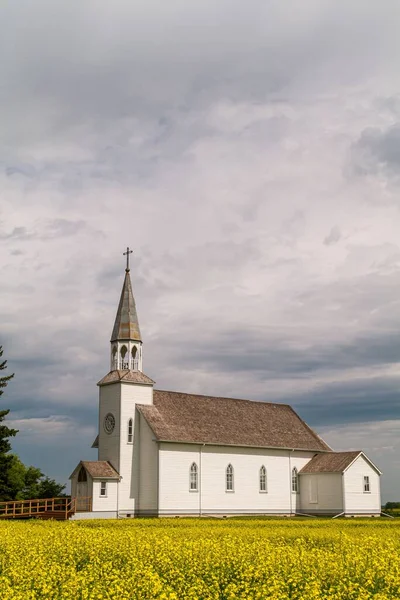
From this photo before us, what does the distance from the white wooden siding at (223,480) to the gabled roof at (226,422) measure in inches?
33.8

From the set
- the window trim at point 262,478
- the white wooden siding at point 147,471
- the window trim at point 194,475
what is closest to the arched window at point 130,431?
the white wooden siding at point 147,471

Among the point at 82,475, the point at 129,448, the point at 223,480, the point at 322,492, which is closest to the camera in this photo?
the point at 82,475

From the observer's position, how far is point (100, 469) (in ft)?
187

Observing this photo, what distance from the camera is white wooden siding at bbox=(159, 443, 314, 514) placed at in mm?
57875

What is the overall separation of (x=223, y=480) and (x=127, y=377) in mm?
12086

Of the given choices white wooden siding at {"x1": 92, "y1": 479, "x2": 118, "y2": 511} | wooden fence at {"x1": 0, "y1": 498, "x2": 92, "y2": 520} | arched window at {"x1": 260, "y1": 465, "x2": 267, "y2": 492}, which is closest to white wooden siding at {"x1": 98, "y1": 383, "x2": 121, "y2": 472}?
white wooden siding at {"x1": 92, "y1": 479, "x2": 118, "y2": 511}

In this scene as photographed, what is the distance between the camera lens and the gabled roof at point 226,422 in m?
60.4

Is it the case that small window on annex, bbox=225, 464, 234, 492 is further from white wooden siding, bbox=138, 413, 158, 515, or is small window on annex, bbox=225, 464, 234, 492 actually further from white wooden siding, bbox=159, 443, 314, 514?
white wooden siding, bbox=138, 413, 158, 515

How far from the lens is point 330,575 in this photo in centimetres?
1752

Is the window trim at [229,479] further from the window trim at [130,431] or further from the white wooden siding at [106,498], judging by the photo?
the white wooden siding at [106,498]

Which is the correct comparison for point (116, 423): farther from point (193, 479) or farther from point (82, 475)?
point (193, 479)

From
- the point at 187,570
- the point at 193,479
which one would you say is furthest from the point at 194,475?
the point at 187,570

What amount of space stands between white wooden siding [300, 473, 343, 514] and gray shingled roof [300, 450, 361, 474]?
17.0 inches

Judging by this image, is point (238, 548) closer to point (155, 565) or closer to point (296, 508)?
point (155, 565)
